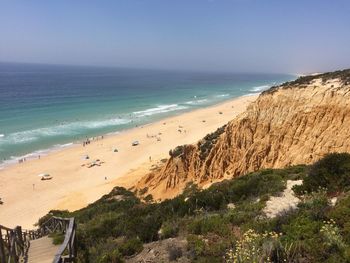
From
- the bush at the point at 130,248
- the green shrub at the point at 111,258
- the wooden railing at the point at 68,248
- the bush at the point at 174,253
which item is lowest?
the bush at the point at 130,248

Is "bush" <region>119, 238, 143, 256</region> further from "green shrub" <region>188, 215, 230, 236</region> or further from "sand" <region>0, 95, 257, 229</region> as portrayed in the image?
"sand" <region>0, 95, 257, 229</region>

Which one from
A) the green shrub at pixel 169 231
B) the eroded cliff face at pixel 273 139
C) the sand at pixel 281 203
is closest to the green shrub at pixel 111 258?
the green shrub at pixel 169 231

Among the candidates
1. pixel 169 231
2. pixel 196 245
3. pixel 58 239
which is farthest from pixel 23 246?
pixel 196 245

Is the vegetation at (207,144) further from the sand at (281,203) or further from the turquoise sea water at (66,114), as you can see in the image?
the turquoise sea water at (66,114)

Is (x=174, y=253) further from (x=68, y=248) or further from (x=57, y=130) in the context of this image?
(x=57, y=130)

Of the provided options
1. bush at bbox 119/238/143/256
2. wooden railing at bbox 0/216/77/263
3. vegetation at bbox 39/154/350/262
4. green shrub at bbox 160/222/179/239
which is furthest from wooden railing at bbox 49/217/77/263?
green shrub at bbox 160/222/179/239

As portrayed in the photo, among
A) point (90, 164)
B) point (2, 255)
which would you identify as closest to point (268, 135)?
point (2, 255)
